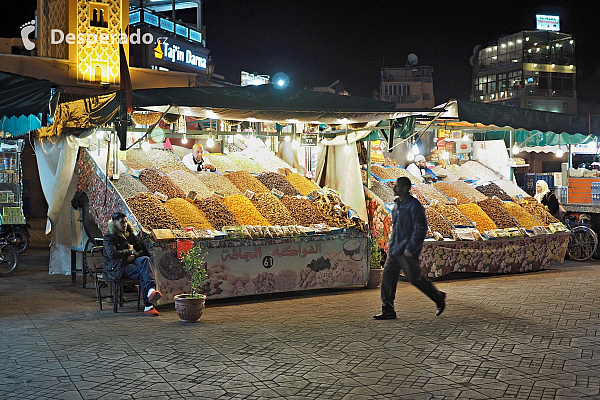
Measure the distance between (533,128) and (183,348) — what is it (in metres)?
7.35

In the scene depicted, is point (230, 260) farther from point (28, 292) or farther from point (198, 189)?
point (28, 292)

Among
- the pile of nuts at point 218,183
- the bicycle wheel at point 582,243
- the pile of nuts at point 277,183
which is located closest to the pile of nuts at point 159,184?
the pile of nuts at point 218,183

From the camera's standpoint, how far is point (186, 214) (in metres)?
8.53

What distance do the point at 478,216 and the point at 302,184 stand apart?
3.03 metres

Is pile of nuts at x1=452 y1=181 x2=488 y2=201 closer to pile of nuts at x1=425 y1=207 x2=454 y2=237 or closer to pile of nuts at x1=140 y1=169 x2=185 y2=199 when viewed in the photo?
→ pile of nuts at x1=425 y1=207 x2=454 y2=237

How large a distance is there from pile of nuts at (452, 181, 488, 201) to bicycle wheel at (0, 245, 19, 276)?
25.8ft

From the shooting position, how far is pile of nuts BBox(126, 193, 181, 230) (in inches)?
320

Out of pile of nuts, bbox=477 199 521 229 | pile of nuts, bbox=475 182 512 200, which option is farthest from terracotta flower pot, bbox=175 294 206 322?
pile of nuts, bbox=475 182 512 200

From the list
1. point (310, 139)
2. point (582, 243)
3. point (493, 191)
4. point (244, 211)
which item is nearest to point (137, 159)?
point (244, 211)

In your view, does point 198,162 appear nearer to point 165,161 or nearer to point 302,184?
point 165,161

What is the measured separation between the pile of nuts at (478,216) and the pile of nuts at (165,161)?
473 centimetres

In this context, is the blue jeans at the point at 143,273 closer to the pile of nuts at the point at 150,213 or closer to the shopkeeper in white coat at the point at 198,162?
the pile of nuts at the point at 150,213

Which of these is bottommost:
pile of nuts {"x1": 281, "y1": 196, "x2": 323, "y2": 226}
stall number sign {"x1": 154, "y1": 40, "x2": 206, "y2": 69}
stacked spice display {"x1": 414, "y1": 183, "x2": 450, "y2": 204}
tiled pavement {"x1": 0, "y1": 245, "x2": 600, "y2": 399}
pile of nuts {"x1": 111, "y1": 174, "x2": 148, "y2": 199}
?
tiled pavement {"x1": 0, "y1": 245, "x2": 600, "y2": 399}

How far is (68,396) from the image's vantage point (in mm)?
4500
